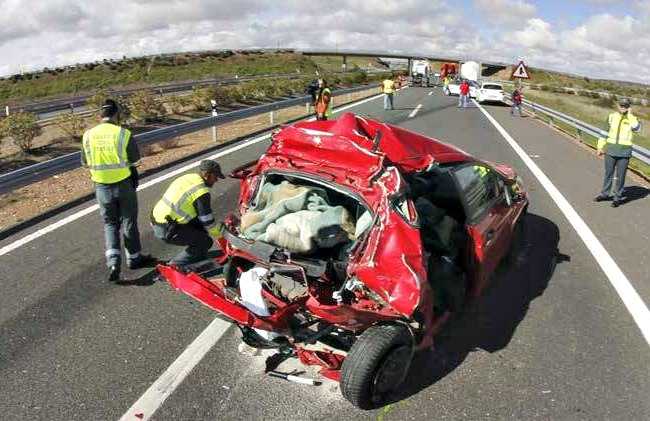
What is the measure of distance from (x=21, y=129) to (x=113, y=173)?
9.89 metres

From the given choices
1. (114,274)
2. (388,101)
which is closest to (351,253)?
(114,274)

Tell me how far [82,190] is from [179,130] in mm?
3527

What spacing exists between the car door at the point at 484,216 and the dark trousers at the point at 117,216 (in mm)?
3525

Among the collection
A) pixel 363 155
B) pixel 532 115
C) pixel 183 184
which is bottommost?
pixel 532 115

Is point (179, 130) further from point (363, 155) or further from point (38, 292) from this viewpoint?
point (363, 155)

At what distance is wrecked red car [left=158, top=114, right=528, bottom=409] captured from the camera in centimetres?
374

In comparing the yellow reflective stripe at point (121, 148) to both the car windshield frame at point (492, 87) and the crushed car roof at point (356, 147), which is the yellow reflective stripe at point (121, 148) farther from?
the car windshield frame at point (492, 87)

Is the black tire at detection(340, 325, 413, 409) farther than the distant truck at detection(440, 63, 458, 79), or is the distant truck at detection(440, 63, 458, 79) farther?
the distant truck at detection(440, 63, 458, 79)

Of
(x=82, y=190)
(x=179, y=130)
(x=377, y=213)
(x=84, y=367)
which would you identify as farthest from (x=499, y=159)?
(x=84, y=367)

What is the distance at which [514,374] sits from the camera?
14.0ft

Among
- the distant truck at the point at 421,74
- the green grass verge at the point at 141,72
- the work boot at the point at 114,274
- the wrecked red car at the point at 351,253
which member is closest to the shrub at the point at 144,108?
the work boot at the point at 114,274

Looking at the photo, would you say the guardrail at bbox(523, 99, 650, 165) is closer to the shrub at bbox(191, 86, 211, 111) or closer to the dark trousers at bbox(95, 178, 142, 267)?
the dark trousers at bbox(95, 178, 142, 267)

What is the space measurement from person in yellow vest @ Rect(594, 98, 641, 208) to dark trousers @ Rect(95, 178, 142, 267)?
7518 millimetres

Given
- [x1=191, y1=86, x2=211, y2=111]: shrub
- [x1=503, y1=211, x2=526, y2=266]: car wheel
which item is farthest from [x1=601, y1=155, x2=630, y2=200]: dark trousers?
[x1=191, y1=86, x2=211, y2=111]: shrub
